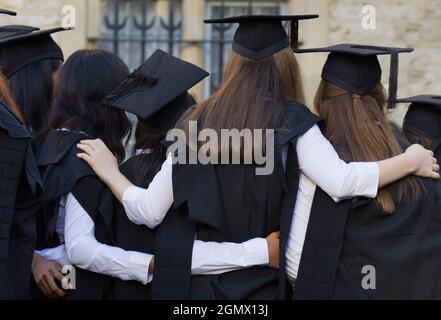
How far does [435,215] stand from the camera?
12.6 ft

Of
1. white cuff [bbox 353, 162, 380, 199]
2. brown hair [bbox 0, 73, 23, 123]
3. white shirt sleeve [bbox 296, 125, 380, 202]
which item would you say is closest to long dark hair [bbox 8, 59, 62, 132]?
brown hair [bbox 0, 73, 23, 123]

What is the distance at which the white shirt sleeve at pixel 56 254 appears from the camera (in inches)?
164

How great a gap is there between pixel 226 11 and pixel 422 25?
6.39ft

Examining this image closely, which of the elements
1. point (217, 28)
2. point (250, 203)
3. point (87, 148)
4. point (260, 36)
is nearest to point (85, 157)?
point (87, 148)

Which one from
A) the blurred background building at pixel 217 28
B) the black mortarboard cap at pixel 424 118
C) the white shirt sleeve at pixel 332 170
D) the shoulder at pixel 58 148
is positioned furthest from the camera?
the blurred background building at pixel 217 28

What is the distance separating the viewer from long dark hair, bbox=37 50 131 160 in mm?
4293

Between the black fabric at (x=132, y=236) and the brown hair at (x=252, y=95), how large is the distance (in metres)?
0.39

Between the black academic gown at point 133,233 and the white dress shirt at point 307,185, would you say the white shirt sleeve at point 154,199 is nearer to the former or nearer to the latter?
the white dress shirt at point 307,185

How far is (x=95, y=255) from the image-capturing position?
13.2ft

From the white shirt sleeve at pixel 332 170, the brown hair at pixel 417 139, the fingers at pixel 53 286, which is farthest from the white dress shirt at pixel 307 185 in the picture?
the brown hair at pixel 417 139

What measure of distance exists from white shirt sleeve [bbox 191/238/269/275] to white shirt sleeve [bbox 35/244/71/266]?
2.05ft

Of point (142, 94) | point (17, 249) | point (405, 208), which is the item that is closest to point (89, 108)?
point (142, 94)

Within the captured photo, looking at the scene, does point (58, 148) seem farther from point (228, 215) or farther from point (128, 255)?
point (228, 215)
